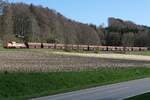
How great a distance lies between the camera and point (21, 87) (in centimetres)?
2556

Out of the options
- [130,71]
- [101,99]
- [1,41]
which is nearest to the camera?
[101,99]

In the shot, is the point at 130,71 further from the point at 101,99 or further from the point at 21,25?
the point at 21,25

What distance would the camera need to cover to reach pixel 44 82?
2844cm

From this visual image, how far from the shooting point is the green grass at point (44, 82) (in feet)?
79.3

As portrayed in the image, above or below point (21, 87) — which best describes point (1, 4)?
above

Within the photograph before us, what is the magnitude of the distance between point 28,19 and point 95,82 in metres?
156

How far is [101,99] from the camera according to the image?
769 inches

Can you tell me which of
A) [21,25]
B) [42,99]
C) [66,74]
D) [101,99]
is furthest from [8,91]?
[21,25]

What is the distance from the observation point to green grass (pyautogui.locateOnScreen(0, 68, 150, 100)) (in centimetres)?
2416

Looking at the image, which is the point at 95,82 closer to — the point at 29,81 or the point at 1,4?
the point at 29,81

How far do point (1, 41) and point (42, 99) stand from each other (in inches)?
3951

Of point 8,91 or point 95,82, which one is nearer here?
point 8,91

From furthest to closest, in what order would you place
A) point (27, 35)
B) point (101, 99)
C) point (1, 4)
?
point (27, 35) < point (1, 4) < point (101, 99)

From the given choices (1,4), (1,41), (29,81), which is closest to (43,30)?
(1,41)
